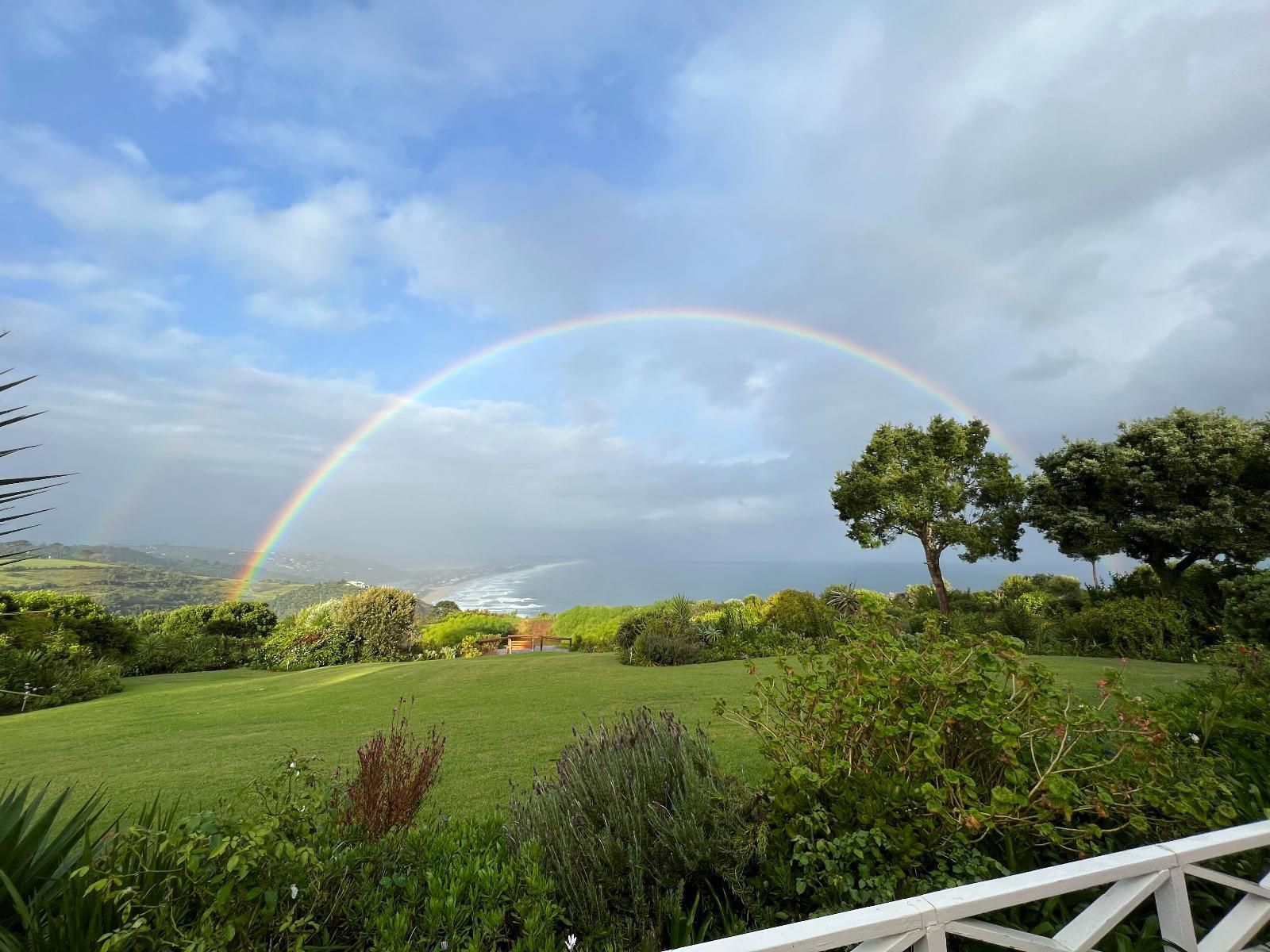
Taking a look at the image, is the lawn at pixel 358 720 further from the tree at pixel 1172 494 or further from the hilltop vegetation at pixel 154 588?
the tree at pixel 1172 494

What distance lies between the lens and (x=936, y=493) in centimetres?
1906

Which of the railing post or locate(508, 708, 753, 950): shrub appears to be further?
locate(508, 708, 753, 950): shrub

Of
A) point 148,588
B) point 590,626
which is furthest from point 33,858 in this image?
point 148,588

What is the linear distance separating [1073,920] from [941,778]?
1149 mm

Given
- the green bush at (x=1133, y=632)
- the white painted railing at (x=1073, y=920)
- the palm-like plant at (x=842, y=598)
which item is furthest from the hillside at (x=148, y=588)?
the green bush at (x=1133, y=632)

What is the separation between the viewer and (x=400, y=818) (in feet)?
10.7

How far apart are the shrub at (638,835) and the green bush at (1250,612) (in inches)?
348

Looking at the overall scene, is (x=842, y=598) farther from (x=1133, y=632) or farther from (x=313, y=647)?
(x=313, y=647)

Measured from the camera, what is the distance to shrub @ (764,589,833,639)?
15.3 m

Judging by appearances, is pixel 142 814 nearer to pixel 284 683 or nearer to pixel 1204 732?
pixel 1204 732

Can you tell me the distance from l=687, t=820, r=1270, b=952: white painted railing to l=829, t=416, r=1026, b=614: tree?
17.6m

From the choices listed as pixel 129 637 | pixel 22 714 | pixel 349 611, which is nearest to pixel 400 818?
pixel 22 714

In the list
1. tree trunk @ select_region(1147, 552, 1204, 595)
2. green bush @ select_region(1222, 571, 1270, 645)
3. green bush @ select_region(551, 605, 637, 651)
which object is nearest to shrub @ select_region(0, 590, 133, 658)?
green bush @ select_region(551, 605, 637, 651)

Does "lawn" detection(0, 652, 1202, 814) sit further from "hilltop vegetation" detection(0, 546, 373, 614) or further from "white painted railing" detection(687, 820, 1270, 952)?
"hilltop vegetation" detection(0, 546, 373, 614)
